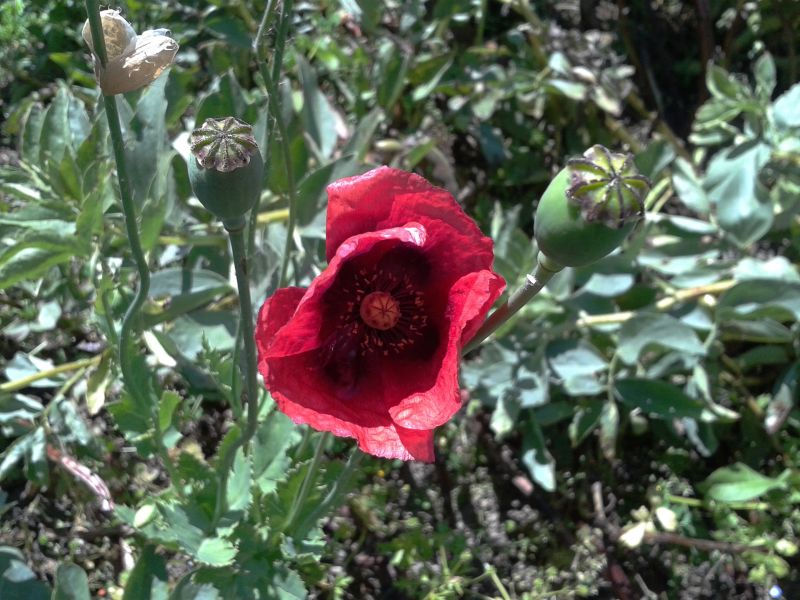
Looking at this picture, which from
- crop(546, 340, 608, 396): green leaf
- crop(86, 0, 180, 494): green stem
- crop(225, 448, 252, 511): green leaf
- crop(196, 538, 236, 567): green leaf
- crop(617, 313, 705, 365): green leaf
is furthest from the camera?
crop(546, 340, 608, 396): green leaf

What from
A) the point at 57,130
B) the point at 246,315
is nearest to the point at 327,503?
the point at 246,315

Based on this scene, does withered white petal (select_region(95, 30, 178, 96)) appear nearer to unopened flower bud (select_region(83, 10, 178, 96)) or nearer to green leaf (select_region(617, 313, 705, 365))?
unopened flower bud (select_region(83, 10, 178, 96))

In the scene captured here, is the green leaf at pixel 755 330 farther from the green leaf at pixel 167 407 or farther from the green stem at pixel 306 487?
the green leaf at pixel 167 407

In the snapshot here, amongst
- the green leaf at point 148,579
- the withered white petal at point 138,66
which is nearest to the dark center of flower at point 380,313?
the withered white petal at point 138,66

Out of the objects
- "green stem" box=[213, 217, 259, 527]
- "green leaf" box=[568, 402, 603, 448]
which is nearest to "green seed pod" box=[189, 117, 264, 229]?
"green stem" box=[213, 217, 259, 527]

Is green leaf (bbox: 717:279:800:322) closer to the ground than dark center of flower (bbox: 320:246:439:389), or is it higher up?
closer to the ground

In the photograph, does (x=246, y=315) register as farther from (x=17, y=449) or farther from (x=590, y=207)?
(x=17, y=449)

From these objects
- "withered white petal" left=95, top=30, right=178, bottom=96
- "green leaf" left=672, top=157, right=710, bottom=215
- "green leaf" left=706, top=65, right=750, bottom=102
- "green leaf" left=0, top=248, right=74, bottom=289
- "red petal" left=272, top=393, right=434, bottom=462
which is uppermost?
"withered white petal" left=95, top=30, right=178, bottom=96
